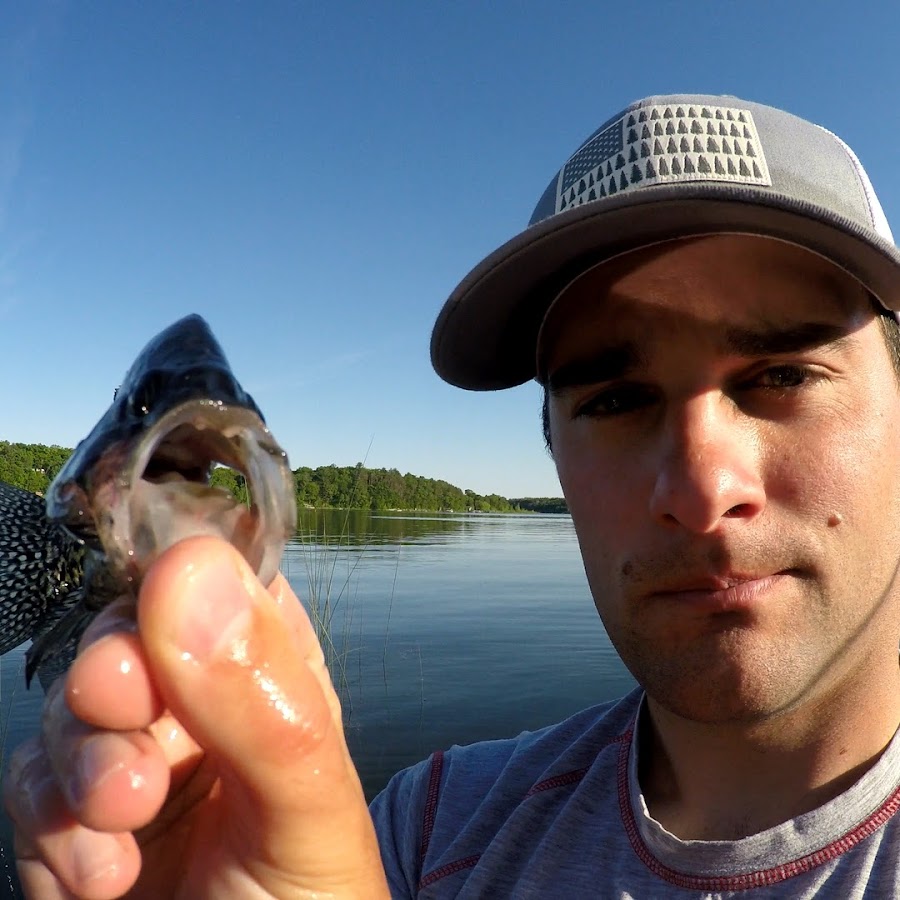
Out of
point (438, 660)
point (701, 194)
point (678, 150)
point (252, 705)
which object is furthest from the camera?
point (438, 660)

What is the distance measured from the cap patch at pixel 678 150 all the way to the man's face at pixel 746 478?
193mm

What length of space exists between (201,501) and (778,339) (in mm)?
1530

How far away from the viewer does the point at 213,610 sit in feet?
3.34

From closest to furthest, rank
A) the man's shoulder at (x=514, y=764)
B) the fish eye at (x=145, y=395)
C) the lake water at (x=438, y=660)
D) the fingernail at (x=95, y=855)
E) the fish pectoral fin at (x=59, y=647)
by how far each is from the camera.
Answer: the fingernail at (x=95, y=855)
the fish eye at (x=145, y=395)
the fish pectoral fin at (x=59, y=647)
the man's shoulder at (x=514, y=764)
the lake water at (x=438, y=660)

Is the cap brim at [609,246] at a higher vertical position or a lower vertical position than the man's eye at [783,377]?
higher

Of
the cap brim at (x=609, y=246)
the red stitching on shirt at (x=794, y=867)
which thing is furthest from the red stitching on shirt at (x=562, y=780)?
the cap brim at (x=609, y=246)

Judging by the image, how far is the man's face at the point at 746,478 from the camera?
6.11 ft

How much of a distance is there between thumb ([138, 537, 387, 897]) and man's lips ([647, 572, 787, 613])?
3.68 ft

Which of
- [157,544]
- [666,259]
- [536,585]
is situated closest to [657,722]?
[666,259]

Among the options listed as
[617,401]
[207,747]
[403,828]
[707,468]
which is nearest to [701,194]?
[617,401]

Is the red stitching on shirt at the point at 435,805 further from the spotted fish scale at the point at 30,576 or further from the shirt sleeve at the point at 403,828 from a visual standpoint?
the spotted fish scale at the point at 30,576

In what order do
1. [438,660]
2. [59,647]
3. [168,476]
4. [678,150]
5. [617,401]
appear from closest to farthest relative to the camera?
[168,476] → [59,647] → [678,150] → [617,401] → [438,660]

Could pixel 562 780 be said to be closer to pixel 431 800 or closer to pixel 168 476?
pixel 431 800

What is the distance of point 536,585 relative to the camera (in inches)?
869
